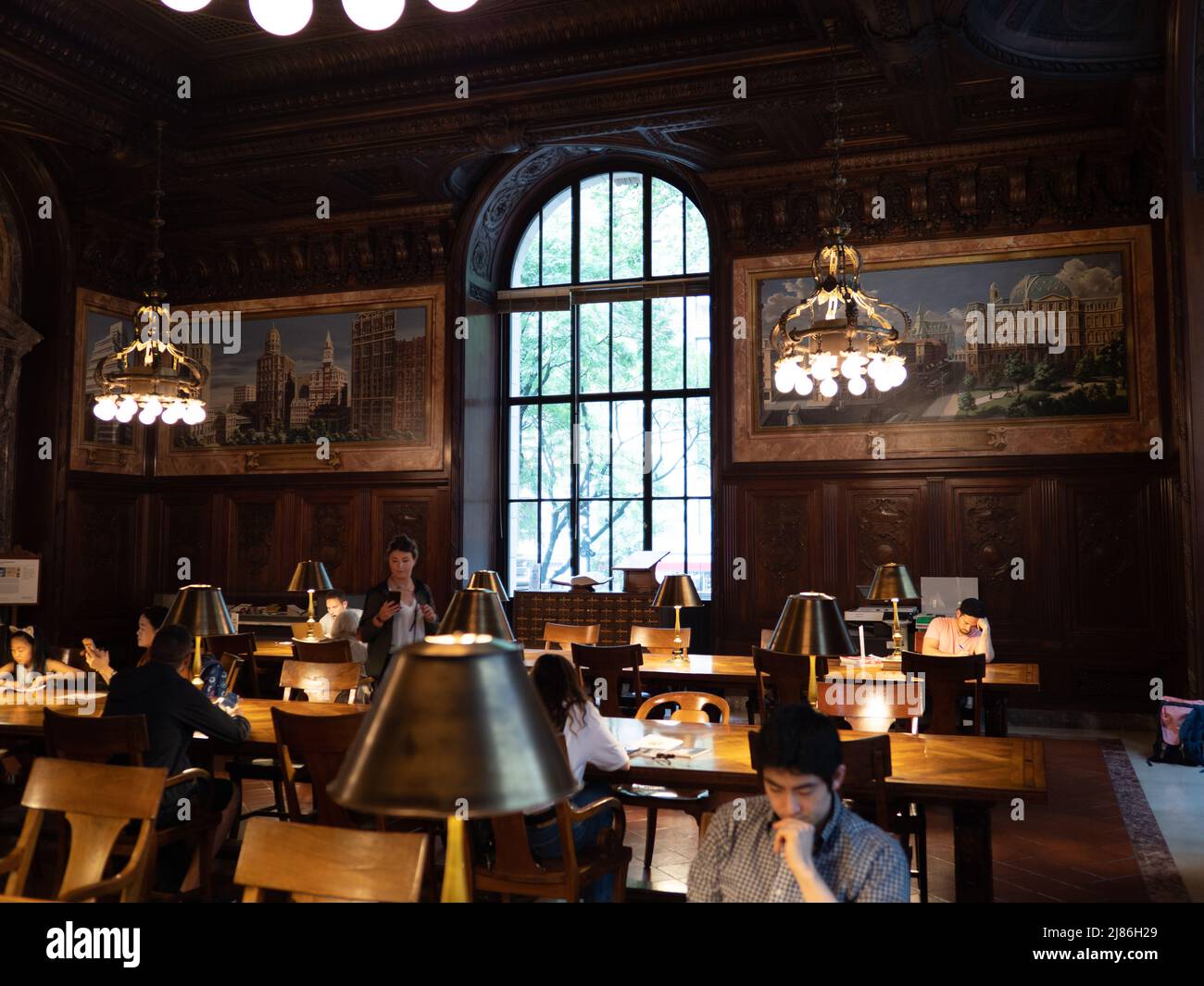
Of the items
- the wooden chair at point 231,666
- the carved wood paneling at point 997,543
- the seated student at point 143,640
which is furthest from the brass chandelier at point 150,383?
the carved wood paneling at point 997,543

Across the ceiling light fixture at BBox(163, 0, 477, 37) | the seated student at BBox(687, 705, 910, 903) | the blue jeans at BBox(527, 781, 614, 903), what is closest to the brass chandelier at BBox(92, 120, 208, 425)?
the ceiling light fixture at BBox(163, 0, 477, 37)

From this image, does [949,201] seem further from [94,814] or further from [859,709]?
[94,814]

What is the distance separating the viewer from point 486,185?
1209 cm

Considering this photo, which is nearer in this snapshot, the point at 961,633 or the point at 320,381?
the point at 961,633

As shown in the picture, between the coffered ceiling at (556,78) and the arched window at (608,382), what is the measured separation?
158 cm

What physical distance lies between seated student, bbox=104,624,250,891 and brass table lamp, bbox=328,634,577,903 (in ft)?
10.9

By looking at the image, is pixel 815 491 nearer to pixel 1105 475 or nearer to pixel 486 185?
pixel 1105 475

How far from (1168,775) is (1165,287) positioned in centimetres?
475

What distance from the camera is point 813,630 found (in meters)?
4.26

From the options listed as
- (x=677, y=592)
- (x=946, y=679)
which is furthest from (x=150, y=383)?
(x=946, y=679)

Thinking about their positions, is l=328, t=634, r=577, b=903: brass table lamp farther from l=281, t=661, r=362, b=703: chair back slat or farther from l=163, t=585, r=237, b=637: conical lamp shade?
l=281, t=661, r=362, b=703: chair back slat

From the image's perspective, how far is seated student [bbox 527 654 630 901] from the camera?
4.02 meters

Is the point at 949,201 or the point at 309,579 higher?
the point at 949,201

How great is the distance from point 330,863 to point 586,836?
1.75 metres
